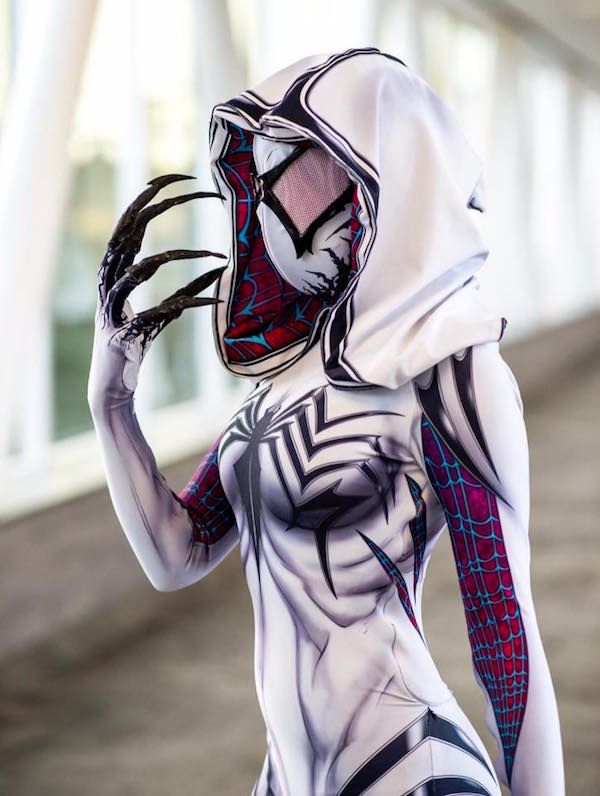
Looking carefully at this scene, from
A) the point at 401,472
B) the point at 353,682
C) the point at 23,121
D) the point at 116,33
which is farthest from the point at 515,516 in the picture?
the point at 116,33

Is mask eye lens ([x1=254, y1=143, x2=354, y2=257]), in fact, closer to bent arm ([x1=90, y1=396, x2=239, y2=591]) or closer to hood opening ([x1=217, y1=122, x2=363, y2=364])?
hood opening ([x1=217, y1=122, x2=363, y2=364])

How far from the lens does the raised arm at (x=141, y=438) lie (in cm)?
124

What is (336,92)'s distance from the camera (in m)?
1.24

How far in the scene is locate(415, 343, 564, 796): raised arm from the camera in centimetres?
119

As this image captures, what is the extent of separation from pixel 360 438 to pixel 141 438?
0.28 metres

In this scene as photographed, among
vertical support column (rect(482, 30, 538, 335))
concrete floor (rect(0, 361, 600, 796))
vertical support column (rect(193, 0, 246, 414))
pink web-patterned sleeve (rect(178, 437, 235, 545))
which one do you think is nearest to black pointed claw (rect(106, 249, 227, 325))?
pink web-patterned sleeve (rect(178, 437, 235, 545))

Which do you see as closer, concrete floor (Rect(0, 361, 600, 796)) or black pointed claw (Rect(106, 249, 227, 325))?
black pointed claw (Rect(106, 249, 227, 325))

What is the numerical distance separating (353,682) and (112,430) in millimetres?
404

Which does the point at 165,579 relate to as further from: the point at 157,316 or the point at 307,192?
the point at 307,192

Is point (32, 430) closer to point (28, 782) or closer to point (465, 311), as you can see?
point (28, 782)

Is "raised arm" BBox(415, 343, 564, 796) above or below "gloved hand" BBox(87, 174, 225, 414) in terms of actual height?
below

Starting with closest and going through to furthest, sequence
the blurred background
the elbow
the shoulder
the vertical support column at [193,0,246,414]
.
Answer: the shoulder → the elbow → the blurred background → the vertical support column at [193,0,246,414]

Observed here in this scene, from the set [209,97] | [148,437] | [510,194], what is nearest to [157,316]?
[148,437]

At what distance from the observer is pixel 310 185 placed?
130cm
